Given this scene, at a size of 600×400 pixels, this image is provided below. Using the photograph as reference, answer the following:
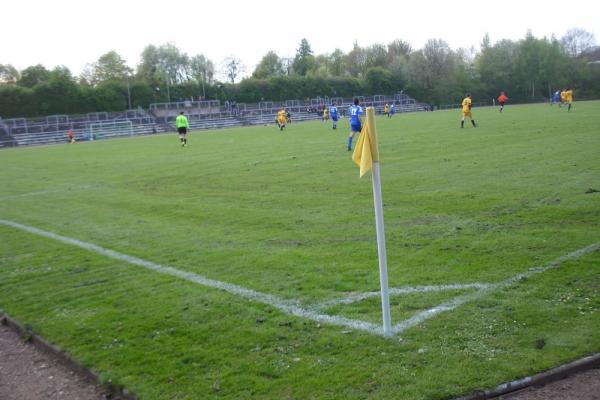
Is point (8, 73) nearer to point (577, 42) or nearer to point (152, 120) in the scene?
point (152, 120)

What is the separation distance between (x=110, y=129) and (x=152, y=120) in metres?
9.04

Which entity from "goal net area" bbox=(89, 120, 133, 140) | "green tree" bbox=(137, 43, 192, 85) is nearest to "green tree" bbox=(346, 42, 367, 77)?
"green tree" bbox=(137, 43, 192, 85)

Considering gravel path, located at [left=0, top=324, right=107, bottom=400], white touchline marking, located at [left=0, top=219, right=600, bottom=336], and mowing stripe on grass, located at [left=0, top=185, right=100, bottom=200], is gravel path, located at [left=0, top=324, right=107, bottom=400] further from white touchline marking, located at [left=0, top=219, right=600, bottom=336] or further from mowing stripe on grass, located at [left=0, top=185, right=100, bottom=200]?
mowing stripe on grass, located at [left=0, top=185, right=100, bottom=200]

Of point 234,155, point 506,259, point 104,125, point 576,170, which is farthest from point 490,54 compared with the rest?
point 506,259

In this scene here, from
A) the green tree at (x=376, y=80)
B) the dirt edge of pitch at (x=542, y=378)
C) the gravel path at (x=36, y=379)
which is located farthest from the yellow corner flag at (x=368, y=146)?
the green tree at (x=376, y=80)

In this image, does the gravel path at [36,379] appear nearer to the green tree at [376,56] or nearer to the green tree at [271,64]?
the green tree at [376,56]

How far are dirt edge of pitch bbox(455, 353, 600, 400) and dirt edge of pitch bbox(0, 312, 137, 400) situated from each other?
2437 mm

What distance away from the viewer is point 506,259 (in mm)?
6355

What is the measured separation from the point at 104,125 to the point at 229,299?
59.4m

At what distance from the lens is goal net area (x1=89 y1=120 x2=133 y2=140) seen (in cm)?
5791

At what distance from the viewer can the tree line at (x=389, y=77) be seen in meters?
83.4

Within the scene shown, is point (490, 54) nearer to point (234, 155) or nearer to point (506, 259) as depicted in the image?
point (234, 155)

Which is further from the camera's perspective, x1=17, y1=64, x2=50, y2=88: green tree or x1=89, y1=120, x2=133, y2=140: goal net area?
x1=17, y1=64, x2=50, y2=88: green tree

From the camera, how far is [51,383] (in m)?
4.55
